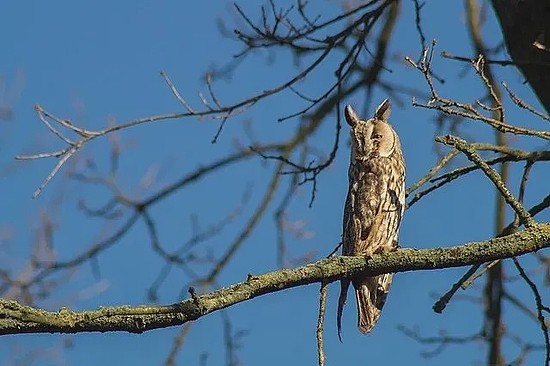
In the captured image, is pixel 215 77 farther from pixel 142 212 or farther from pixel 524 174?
pixel 524 174

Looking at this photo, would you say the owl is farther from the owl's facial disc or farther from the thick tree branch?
the thick tree branch

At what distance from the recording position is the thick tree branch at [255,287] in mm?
2617

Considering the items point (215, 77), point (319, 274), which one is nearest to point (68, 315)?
point (319, 274)

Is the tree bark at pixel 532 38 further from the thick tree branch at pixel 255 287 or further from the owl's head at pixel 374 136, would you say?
the thick tree branch at pixel 255 287

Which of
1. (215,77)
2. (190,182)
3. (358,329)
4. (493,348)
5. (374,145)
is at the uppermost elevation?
(215,77)

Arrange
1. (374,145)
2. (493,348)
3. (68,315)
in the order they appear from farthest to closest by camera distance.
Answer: (493,348), (374,145), (68,315)

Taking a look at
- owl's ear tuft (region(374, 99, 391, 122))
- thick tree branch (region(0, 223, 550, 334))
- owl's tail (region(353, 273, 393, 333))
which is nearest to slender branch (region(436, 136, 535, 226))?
thick tree branch (region(0, 223, 550, 334))

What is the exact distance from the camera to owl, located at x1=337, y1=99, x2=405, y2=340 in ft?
13.5

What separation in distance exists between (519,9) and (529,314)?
5.60 feet

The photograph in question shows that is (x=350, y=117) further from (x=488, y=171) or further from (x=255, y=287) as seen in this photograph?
(x=255, y=287)

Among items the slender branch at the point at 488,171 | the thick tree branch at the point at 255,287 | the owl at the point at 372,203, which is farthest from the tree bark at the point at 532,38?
the thick tree branch at the point at 255,287

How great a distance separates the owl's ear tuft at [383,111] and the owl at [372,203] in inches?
1.9

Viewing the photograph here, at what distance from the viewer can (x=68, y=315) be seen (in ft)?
8.64

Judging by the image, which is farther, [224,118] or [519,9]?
[224,118]
